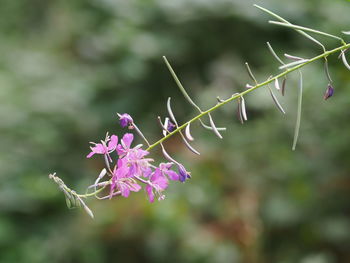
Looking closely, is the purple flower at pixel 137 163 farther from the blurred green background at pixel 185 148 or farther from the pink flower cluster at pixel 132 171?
the blurred green background at pixel 185 148

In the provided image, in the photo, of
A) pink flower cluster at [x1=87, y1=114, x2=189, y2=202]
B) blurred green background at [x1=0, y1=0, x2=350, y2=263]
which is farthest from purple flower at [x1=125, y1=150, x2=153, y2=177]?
blurred green background at [x1=0, y1=0, x2=350, y2=263]

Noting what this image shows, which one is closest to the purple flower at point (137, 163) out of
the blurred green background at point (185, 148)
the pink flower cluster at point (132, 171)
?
the pink flower cluster at point (132, 171)

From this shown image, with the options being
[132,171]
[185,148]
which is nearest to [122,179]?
[132,171]

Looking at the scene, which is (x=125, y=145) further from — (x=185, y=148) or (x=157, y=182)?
(x=185, y=148)

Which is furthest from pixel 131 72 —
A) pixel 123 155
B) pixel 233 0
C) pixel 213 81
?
pixel 123 155

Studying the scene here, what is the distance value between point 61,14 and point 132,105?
351cm

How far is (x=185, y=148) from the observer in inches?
119

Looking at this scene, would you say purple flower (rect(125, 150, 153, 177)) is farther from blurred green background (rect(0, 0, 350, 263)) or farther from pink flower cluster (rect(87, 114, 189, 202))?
blurred green background (rect(0, 0, 350, 263))

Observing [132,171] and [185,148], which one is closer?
[132,171]

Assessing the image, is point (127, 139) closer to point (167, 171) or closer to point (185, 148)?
point (167, 171)

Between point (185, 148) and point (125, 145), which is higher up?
point (125, 145)

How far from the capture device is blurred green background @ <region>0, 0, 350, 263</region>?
2.54 meters

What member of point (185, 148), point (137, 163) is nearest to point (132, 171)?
point (137, 163)

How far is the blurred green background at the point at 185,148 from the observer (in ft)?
8.32
